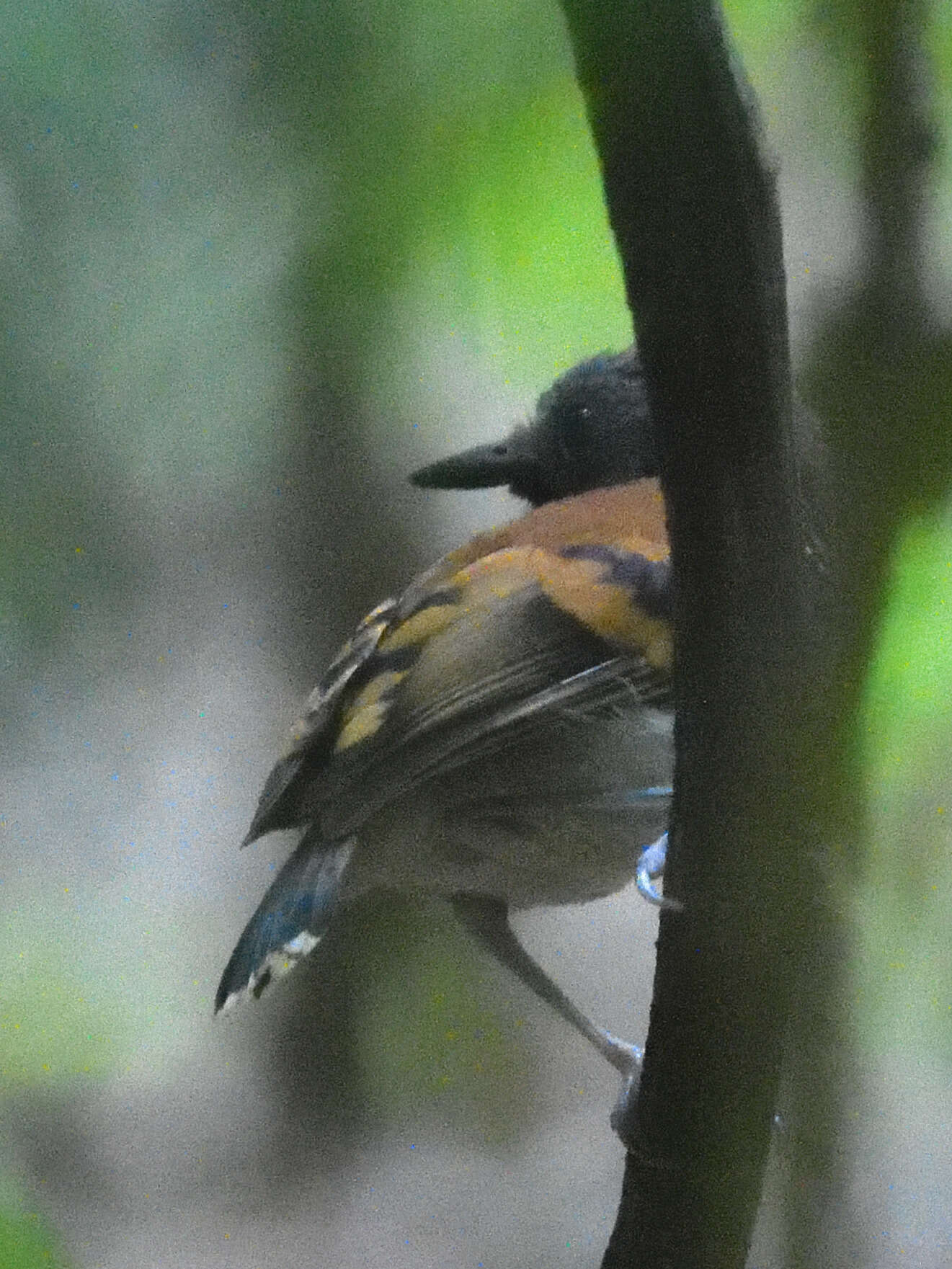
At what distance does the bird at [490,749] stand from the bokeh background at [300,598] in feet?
0.06

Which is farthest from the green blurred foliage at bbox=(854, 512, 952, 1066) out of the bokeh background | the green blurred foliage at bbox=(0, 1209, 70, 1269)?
the green blurred foliage at bbox=(0, 1209, 70, 1269)

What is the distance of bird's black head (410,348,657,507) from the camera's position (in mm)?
733

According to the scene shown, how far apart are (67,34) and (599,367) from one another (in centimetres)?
30

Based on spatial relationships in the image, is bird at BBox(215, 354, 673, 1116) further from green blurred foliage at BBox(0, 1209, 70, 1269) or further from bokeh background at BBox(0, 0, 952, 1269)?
green blurred foliage at BBox(0, 1209, 70, 1269)

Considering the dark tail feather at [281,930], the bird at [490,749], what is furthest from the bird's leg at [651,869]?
the dark tail feather at [281,930]

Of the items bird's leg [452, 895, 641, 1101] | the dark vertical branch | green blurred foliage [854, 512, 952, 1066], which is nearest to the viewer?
the dark vertical branch

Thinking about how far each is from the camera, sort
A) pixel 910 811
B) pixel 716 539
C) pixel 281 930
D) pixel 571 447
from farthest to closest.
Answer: pixel 571 447
pixel 281 930
pixel 910 811
pixel 716 539

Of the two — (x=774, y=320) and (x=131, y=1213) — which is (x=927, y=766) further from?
(x=131, y=1213)

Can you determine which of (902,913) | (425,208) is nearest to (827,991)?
(902,913)

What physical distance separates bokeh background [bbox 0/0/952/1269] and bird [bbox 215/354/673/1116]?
0.02 meters

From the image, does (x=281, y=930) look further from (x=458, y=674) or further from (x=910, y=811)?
(x=910, y=811)

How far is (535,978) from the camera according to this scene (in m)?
0.72

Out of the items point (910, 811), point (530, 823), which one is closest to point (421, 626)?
point (530, 823)

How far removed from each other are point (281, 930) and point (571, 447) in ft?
1.20
